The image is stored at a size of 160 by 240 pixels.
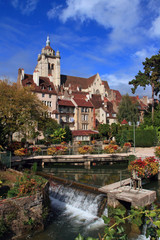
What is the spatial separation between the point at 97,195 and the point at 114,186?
138 cm

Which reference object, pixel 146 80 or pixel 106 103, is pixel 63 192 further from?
pixel 106 103

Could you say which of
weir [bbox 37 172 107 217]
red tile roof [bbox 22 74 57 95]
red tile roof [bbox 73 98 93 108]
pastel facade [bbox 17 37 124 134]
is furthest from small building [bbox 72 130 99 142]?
weir [bbox 37 172 107 217]

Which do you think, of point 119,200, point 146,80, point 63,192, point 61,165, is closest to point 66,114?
point 146,80

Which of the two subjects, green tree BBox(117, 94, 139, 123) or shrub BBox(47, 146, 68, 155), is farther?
green tree BBox(117, 94, 139, 123)

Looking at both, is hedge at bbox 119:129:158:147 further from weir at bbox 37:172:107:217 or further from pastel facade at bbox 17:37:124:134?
weir at bbox 37:172:107:217

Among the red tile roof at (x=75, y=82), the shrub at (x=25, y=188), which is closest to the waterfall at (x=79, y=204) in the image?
the shrub at (x=25, y=188)

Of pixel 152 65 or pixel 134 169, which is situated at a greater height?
pixel 152 65

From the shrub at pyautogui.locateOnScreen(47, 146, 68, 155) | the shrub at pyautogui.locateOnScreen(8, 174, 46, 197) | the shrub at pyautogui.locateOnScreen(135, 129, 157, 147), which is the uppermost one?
the shrub at pyautogui.locateOnScreen(135, 129, 157, 147)

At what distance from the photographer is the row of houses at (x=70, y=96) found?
2336 inches

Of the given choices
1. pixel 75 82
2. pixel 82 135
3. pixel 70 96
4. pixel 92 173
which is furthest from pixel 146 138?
pixel 75 82

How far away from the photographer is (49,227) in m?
11.4

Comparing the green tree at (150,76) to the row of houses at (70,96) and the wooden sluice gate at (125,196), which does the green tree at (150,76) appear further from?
the wooden sluice gate at (125,196)

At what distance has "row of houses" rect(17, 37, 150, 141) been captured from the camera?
59.3 metres

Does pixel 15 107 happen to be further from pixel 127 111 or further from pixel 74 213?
pixel 127 111
